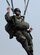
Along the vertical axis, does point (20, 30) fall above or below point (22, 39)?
above

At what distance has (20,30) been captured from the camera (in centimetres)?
210

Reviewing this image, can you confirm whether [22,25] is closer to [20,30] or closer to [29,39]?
[20,30]

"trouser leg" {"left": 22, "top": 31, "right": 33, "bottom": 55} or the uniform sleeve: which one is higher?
the uniform sleeve

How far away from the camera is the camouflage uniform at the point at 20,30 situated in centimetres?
205

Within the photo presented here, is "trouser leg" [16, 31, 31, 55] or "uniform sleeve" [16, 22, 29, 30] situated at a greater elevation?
"uniform sleeve" [16, 22, 29, 30]

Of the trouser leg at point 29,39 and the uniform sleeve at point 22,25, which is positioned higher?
the uniform sleeve at point 22,25

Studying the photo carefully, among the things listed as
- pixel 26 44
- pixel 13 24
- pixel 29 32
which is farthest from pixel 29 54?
pixel 13 24

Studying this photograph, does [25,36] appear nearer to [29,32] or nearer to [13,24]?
[29,32]

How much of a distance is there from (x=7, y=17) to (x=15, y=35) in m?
0.27

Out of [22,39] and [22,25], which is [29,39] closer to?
[22,39]

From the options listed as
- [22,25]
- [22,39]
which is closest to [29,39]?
[22,39]

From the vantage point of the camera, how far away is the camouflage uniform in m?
2.05

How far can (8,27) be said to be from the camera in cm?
209

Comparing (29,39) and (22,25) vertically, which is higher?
(22,25)
